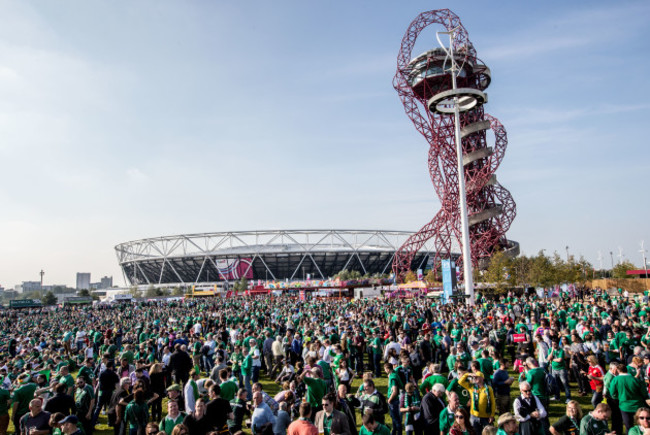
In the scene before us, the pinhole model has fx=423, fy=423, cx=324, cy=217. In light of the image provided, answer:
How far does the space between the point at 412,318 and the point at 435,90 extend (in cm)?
3535

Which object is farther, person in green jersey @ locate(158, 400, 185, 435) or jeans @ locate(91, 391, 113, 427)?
jeans @ locate(91, 391, 113, 427)

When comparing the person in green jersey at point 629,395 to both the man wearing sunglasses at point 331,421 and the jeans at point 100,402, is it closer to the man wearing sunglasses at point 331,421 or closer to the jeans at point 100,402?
the man wearing sunglasses at point 331,421

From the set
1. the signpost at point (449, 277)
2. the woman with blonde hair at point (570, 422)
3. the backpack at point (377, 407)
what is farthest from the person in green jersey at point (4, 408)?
the signpost at point (449, 277)

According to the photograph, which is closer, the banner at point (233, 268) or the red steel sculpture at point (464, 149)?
the red steel sculpture at point (464, 149)

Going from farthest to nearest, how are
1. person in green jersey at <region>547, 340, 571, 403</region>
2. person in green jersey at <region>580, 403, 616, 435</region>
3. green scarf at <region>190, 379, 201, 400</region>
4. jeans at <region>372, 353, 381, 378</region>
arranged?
jeans at <region>372, 353, 381, 378</region> → person in green jersey at <region>547, 340, 571, 403</region> → green scarf at <region>190, 379, 201, 400</region> → person in green jersey at <region>580, 403, 616, 435</region>

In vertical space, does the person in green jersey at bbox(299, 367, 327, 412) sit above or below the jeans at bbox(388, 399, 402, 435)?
above

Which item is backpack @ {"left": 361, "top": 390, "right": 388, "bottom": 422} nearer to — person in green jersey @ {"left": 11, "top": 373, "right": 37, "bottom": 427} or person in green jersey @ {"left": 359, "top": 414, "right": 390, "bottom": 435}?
person in green jersey @ {"left": 359, "top": 414, "right": 390, "bottom": 435}

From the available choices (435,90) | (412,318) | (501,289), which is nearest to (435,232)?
(501,289)

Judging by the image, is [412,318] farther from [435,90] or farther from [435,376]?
[435,90]

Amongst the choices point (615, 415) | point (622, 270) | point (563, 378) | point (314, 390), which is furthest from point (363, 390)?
point (622, 270)

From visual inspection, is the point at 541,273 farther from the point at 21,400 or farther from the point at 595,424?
the point at 21,400

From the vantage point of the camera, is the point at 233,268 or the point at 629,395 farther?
the point at 233,268

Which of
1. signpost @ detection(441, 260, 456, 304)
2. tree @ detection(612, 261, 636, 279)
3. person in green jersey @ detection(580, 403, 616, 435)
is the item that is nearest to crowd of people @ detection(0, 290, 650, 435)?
Result: person in green jersey @ detection(580, 403, 616, 435)

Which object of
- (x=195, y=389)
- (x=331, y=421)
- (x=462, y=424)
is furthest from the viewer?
(x=195, y=389)
